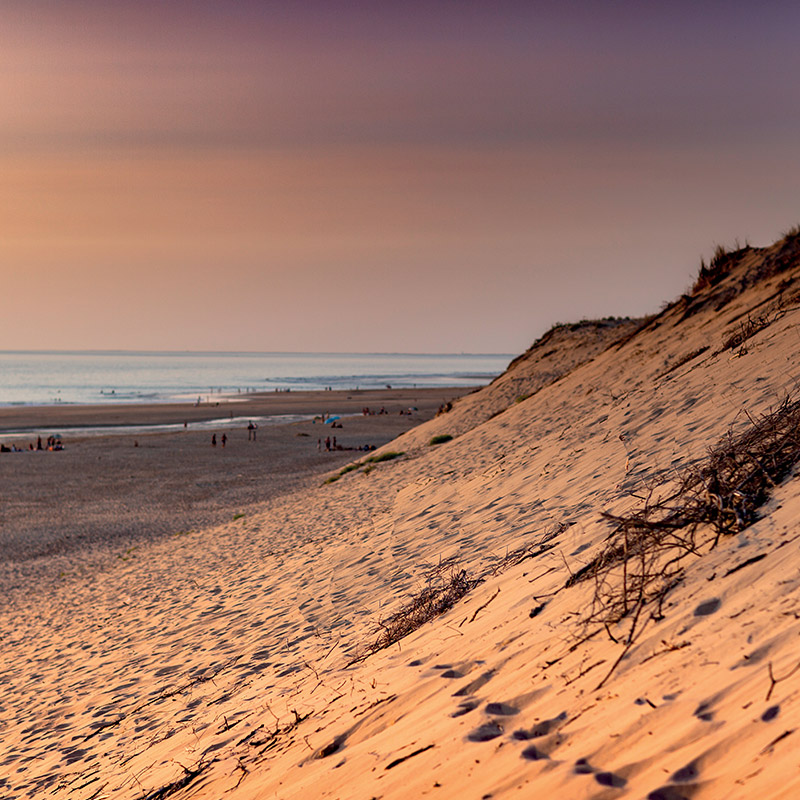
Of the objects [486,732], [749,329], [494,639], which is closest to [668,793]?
[486,732]

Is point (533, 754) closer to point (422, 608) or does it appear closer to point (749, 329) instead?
point (422, 608)

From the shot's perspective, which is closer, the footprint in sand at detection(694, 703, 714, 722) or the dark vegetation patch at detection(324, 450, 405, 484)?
the footprint in sand at detection(694, 703, 714, 722)

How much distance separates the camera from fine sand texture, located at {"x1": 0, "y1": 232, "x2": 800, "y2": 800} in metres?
3.75

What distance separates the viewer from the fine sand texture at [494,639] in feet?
12.3

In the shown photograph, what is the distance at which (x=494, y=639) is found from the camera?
5508 millimetres

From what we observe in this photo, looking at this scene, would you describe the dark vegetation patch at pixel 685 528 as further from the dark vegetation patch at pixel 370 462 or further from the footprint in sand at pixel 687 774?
the dark vegetation patch at pixel 370 462

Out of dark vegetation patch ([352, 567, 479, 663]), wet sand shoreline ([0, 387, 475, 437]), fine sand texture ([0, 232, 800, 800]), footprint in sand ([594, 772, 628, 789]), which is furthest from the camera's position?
wet sand shoreline ([0, 387, 475, 437])

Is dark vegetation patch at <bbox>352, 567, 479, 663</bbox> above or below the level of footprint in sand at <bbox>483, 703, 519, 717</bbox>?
below

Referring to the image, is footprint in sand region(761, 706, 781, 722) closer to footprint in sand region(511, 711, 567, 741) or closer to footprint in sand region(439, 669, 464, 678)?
footprint in sand region(511, 711, 567, 741)

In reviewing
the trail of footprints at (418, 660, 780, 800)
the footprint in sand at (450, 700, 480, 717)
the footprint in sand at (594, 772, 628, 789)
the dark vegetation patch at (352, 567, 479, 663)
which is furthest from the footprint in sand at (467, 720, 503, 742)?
the dark vegetation patch at (352, 567, 479, 663)

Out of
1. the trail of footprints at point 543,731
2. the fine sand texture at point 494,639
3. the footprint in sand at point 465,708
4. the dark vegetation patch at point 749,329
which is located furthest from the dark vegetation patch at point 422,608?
the dark vegetation patch at point 749,329

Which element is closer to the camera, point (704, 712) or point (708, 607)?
point (704, 712)

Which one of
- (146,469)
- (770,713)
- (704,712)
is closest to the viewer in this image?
(770,713)

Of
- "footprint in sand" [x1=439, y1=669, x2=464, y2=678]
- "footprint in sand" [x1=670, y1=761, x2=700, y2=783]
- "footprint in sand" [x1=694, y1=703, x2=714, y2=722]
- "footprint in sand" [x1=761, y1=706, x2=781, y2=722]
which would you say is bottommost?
"footprint in sand" [x1=439, y1=669, x2=464, y2=678]
